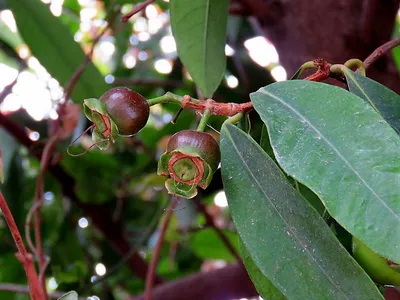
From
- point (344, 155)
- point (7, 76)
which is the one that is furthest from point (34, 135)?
point (344, 155)

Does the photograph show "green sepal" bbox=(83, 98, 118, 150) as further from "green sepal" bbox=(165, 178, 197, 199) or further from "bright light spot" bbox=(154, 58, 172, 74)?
"bright light spot" bbox=(154, 58, 172, 74)

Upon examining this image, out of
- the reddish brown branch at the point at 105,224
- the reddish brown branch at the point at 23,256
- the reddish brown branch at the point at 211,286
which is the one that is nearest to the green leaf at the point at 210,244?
the reddish brown branch at the point at 105,224

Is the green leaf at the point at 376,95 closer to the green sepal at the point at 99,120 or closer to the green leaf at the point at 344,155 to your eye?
the green leaf at the point at 344,155

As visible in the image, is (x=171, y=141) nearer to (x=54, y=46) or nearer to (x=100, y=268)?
(x=54, y=46)

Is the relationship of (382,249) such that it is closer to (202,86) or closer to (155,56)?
(202,86)

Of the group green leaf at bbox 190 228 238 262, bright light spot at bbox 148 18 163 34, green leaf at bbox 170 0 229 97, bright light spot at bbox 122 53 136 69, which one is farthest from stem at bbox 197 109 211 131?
bright light spot at bbox 148 18 163 34

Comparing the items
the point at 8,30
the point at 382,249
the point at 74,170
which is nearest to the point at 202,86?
the point at 382,249
